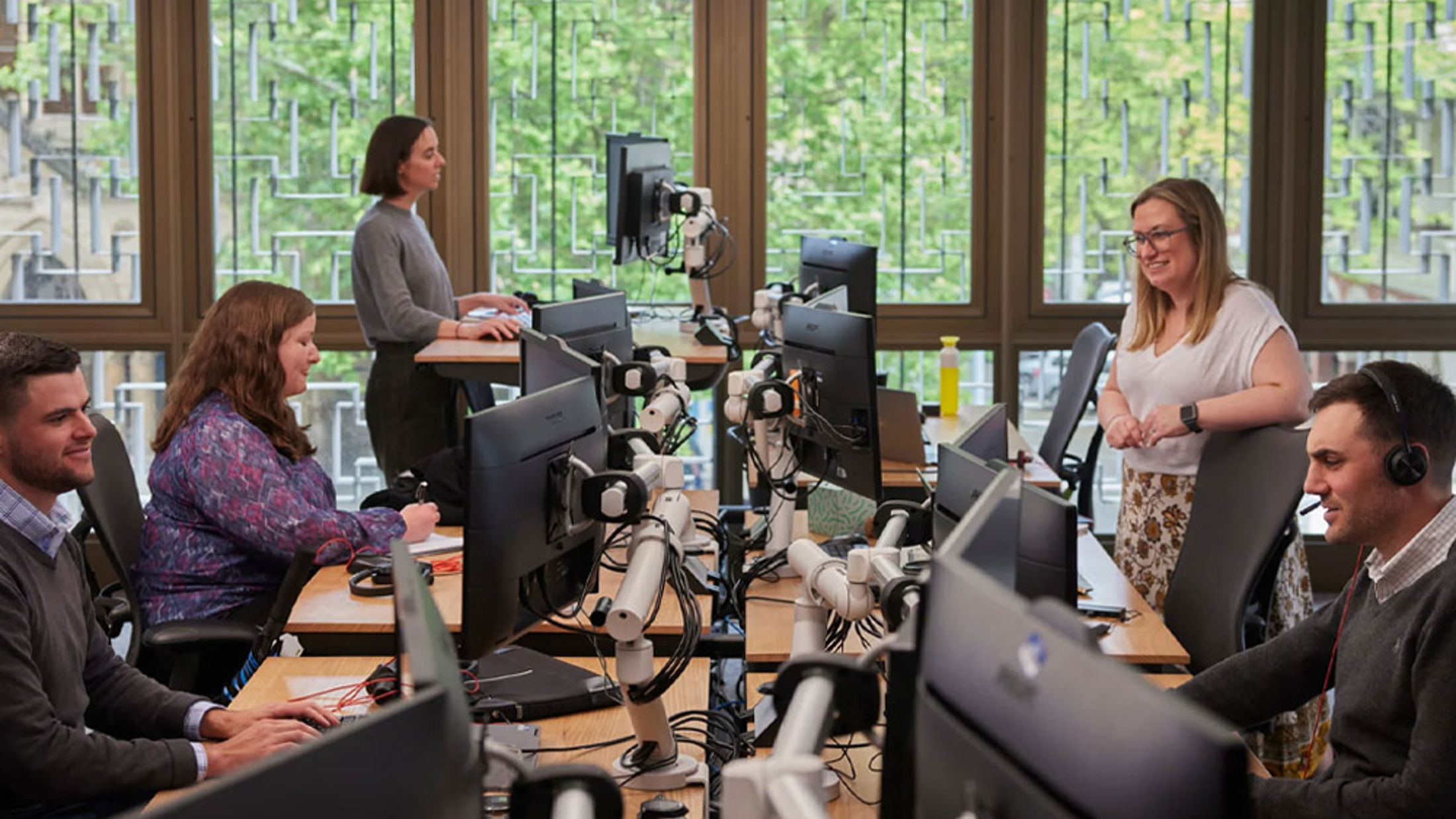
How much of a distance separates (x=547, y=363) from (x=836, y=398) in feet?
1.84

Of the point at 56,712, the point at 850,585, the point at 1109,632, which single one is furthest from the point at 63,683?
the point at 1109,632

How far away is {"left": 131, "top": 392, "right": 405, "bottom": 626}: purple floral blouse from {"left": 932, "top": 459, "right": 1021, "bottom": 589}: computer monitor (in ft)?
4.45

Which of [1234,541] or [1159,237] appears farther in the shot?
[1159,237]

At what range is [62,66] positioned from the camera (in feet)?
19.0

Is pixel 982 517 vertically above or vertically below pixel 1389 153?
below

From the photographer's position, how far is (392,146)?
5.18m

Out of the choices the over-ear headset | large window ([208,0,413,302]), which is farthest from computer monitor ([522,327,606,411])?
large window ([208,0,413,302])

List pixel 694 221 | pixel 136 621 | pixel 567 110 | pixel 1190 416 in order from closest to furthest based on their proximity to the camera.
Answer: pixel 136 621 → pixel 1190 416 → pixel 694 221 → pixel 567 110

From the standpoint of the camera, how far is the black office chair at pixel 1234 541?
116 inches

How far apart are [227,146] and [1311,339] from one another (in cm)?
396

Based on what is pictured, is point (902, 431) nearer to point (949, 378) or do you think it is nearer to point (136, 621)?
point (949, 378)

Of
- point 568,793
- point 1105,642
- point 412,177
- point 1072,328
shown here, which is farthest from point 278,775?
point 1072,328

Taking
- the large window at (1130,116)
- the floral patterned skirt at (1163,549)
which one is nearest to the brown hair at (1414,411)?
the floral patterned skirt at (1163,549)

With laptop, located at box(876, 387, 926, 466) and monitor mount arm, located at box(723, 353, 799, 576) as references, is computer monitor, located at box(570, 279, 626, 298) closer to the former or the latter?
laptop, located at box(876, 387, 926, 466)
